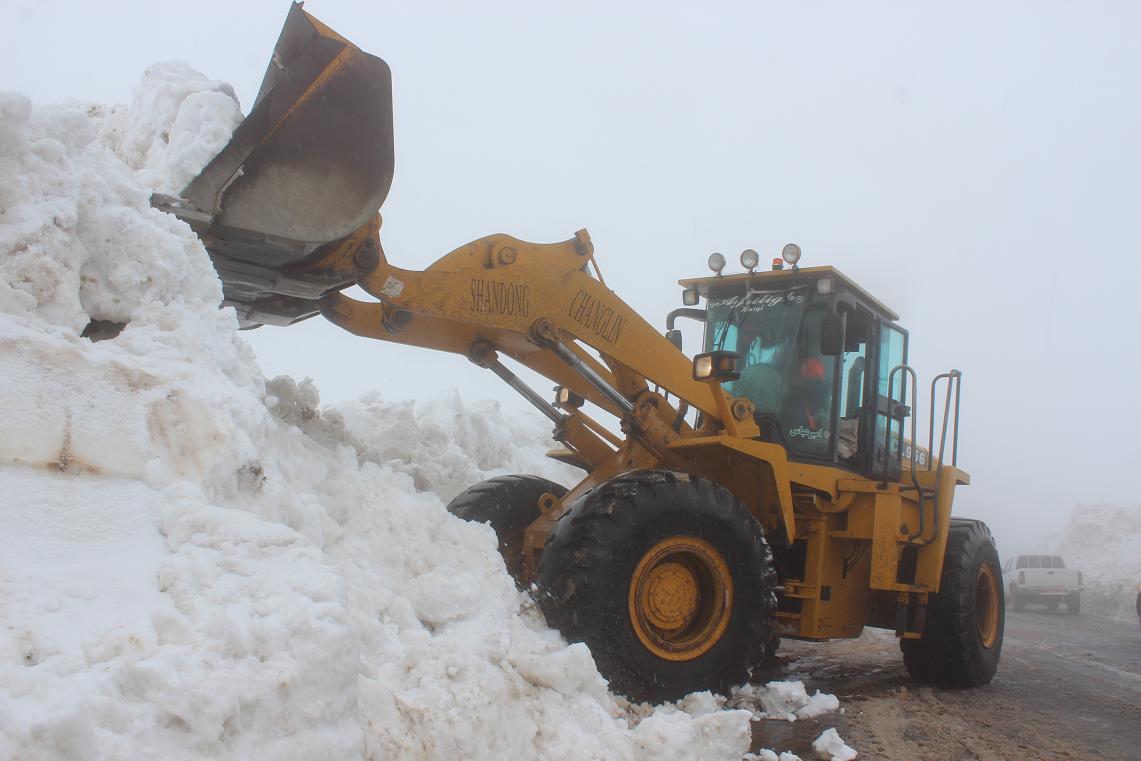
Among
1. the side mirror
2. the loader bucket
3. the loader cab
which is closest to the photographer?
the loader bucket

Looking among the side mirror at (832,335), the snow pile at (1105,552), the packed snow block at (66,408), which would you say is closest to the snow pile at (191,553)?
the packed snow block at (66,408)

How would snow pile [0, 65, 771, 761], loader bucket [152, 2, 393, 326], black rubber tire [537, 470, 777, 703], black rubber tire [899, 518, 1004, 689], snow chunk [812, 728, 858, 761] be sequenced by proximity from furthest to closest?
black rubber tire [899, 518, 1004, 689]
black rubber tire [537, 470, 777, 703]
snow chunk [812, 728, 858, 761]
loader bucket [152, 2, 393, 326]
snow pile [0, 65, 771, 761]

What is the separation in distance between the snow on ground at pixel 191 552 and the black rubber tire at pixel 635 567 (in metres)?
0.19

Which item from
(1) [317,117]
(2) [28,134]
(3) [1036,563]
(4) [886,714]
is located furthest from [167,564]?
(3) [1036,563]

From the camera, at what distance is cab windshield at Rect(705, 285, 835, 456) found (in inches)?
261

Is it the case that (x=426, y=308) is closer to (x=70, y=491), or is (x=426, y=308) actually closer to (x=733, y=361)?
(x=733, y=361)

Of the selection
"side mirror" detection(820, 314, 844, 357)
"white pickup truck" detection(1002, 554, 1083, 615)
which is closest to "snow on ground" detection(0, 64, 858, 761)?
"side mirror" detection(820, 314, 844, 357)

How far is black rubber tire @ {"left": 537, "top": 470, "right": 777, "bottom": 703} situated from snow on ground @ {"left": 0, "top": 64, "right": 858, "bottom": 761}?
0.19 m

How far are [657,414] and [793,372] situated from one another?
1.14 m

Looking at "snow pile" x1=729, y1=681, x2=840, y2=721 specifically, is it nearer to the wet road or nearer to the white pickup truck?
the wet road

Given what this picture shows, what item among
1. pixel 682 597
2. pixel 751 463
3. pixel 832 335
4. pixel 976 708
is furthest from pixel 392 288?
pixel 976 708

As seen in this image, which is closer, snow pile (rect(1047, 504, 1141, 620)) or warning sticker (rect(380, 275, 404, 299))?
warning sticker (rect(380, 275, 404, 299))

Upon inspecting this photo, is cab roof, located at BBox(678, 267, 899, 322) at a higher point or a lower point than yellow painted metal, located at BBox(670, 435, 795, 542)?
higher

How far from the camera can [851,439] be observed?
22.7ft
